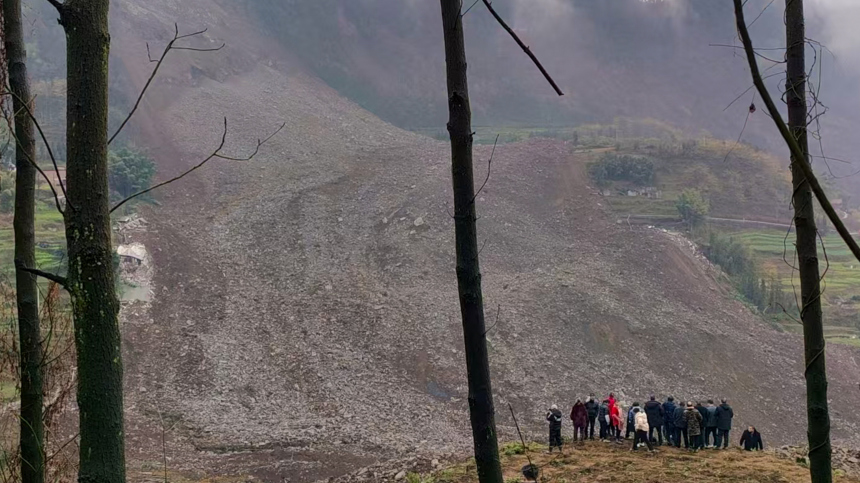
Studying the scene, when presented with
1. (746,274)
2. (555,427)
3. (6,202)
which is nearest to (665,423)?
(555,427)

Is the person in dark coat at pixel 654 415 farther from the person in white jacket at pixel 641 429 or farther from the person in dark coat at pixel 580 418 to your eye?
the person in dark coat at pixel 580 418

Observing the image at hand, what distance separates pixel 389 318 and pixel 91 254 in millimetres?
17651

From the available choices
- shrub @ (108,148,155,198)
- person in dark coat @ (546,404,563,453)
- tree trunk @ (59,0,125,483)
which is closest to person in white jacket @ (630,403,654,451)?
person in dark coat @ (546,404,563,453)

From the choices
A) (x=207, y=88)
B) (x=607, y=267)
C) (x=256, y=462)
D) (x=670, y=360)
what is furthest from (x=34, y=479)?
(x=207, y=88)

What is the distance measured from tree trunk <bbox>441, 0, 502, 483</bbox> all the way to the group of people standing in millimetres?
7309

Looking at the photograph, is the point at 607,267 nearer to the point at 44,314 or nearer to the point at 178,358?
the point at 178,358

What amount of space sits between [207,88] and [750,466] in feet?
126

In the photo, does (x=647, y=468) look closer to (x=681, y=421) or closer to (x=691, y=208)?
(x=681, y=421)

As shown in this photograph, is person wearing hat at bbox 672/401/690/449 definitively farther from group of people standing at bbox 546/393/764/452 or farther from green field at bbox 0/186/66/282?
green field at bbox 0/186/66/282

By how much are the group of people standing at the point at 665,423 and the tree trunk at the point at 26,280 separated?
8081mm

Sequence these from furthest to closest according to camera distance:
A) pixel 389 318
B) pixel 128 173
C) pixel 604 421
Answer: pixel 128 173
pixel 389 318
pixel 604 421

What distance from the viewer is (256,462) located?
40.2 feet

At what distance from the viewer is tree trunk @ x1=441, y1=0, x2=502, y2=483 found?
3291mm

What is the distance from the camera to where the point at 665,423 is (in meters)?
11.1
